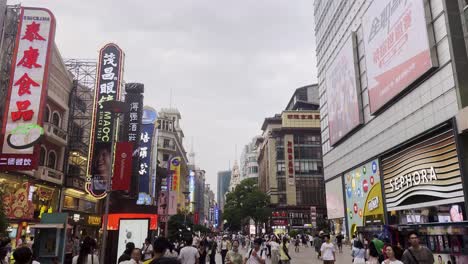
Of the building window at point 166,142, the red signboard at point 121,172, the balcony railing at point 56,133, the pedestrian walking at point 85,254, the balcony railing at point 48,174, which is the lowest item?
the pedestrian walking at point 85,254

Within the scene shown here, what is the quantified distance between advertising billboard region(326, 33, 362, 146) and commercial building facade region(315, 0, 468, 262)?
0.33 ft

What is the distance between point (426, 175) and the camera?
2456 cm

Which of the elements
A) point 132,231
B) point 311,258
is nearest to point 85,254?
point 132,231

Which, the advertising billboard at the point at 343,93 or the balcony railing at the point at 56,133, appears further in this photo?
the advertising billboard at the point at 343,93

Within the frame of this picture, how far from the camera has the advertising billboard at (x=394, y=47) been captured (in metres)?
24.0

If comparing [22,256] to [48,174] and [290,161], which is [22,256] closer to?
[48,174]

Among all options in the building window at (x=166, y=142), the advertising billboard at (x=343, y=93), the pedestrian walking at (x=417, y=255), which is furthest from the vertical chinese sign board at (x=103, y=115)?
the building window at (x=166, y=142)

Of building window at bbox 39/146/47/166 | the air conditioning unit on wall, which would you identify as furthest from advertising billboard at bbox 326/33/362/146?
building window at bbox 39/146/47/166

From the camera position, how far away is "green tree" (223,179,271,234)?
237 feet

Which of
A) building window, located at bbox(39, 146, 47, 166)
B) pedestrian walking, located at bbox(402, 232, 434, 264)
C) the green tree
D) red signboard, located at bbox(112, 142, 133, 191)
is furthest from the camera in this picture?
the green tree

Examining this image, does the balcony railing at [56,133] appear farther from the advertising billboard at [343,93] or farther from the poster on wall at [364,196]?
the poster on wall at [364,196]

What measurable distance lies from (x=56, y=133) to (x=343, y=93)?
2796 centimetres

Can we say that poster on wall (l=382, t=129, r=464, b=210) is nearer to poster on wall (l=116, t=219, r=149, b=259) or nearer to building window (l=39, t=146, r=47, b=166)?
poster on wall (l=116, t=219, r=149, b=259)

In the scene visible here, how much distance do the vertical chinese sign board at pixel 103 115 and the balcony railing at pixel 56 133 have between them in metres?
2.77
